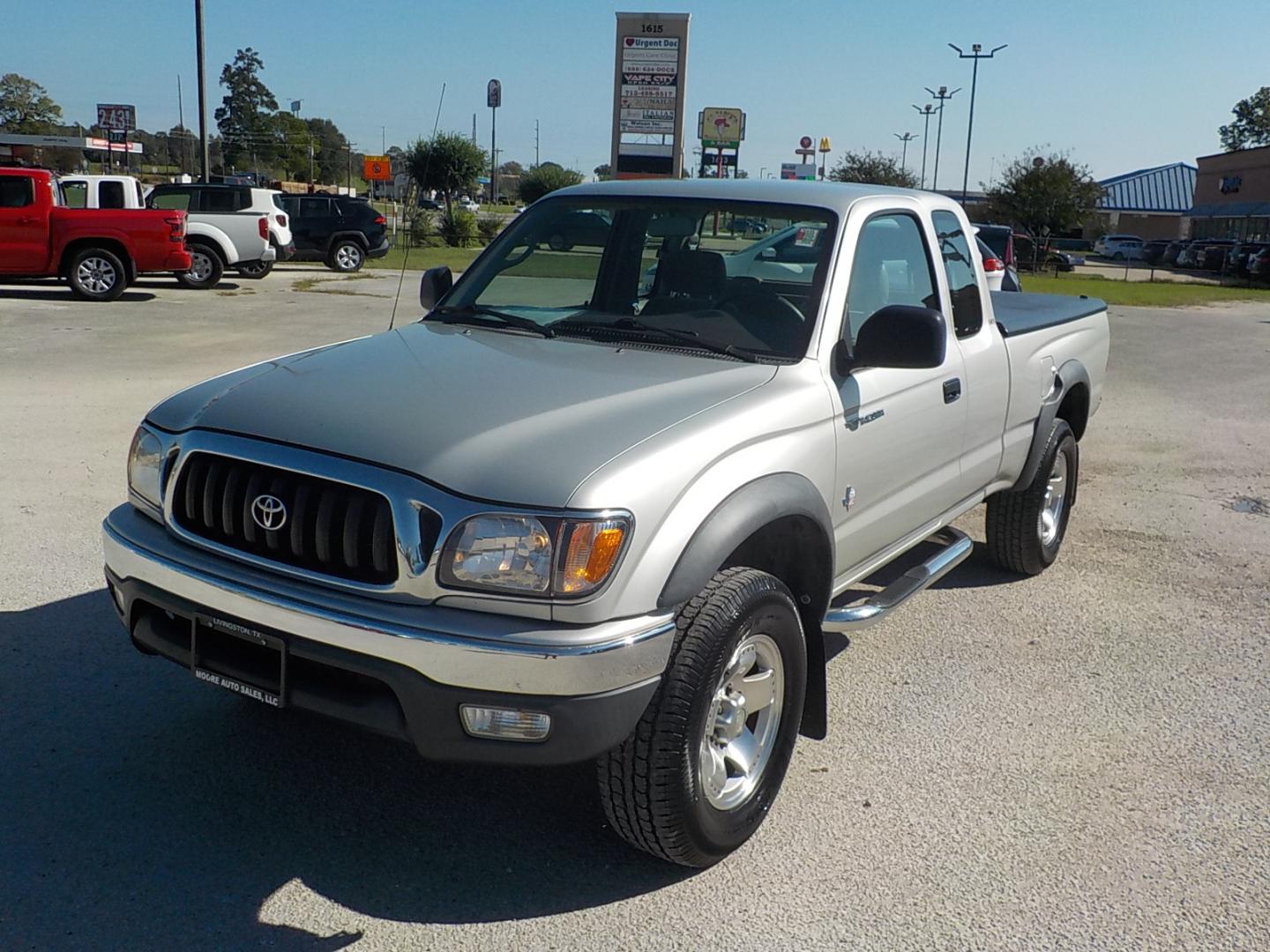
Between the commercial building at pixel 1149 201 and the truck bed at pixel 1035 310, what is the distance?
96805mm

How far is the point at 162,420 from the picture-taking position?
11.2 ft

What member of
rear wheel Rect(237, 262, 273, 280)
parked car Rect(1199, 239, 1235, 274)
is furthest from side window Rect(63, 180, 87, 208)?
parked car Rect(1199, 239, 1235, 274)

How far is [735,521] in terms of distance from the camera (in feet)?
10.2

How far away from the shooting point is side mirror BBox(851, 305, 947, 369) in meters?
3.64

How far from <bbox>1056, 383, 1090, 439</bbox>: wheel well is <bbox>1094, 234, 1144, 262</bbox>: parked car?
61506 mm

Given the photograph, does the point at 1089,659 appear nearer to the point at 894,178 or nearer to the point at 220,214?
the point at 220,214

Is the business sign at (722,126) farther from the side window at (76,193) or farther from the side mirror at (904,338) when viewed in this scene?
the side mirror at (904,338)

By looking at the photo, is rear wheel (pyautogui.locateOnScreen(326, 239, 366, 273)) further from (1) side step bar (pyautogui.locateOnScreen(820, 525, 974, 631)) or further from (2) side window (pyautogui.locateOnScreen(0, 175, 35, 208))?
(1) side step bar (pyautogui.locateOnScreen(820, 525, 974, 631))

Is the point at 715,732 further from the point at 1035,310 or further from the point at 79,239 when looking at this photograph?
the point at 79,239

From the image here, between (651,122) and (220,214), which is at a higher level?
(651,122)

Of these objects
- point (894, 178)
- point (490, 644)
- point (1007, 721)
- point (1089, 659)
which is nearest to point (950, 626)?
point (1089, 659)

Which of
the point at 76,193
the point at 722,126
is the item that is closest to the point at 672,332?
the point at 76,193

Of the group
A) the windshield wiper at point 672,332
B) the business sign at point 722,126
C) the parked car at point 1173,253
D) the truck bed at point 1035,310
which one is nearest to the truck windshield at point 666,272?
the windshield wiper at point 672,332

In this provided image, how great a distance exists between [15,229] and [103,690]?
1539 centimetres
